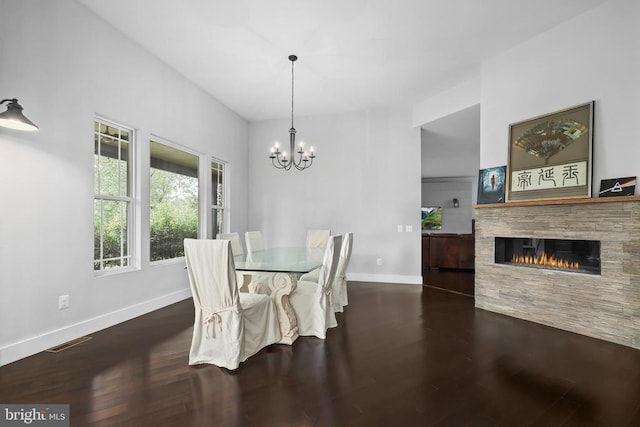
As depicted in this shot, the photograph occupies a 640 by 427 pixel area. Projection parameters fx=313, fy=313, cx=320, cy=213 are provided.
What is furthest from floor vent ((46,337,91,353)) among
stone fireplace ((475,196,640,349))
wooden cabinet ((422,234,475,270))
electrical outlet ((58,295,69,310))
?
wooden cabinet ((422,234,475,270))

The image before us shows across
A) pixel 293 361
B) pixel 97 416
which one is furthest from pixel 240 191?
pixel 97 416

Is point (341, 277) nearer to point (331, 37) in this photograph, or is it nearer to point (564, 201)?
point (564, 201)

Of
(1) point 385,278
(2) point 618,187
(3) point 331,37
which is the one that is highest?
(3) point 331,37

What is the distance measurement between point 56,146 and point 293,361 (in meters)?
2.82

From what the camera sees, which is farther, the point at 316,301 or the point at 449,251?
the point at 449,251

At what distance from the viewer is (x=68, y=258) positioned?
2922mm

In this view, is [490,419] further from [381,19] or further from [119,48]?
[119,48]

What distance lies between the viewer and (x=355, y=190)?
232 inches

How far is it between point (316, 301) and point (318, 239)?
6.10ft

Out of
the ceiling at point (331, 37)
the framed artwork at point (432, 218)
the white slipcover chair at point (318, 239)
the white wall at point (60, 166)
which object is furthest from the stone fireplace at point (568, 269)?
the framed artwork at point (432, 218)

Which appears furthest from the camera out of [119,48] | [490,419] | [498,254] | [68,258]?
[498,254]

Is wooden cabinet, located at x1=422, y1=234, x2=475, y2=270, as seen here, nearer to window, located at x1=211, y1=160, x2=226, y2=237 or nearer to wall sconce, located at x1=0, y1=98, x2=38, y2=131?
window, located at x1=211, y1=160, x2=226, y2=237

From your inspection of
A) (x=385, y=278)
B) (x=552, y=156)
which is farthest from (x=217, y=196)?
(x=552, y=156)

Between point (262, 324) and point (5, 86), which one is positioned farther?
point (262, 324)
